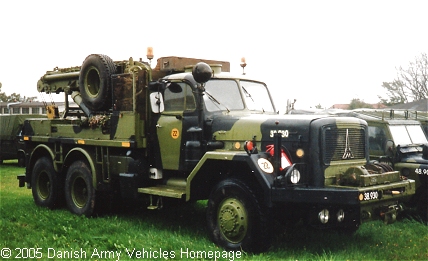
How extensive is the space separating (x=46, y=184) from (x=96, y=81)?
255cm

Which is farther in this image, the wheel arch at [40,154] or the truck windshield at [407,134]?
the wheel arch at [40,154]

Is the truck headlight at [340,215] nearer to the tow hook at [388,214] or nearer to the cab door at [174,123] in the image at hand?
the tow hook at [388,214]

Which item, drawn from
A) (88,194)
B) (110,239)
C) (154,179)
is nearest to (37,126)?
(88,194)

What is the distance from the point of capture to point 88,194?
10.1 meters

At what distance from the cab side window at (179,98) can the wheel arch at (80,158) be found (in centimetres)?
189

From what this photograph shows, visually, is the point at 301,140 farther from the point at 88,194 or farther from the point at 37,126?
the point at 37,126

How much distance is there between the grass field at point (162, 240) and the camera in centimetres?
725

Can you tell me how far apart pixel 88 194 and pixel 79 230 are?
56.0 inches

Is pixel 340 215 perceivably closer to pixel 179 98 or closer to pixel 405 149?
pixel 179 98

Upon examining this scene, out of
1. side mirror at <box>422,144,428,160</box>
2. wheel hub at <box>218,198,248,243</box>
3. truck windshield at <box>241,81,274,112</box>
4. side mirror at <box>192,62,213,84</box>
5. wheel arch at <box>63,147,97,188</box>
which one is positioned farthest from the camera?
side mirror at <box>422,144,428,160</box>

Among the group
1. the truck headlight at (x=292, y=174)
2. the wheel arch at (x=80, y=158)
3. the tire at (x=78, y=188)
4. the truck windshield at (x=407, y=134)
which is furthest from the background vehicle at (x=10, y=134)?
the truck headlight at (x=292, y=174)

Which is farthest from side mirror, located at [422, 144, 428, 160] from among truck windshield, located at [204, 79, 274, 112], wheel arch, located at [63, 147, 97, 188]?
wheel arch, located at [63, 147, 97, 188]

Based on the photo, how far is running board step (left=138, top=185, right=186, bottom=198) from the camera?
27.5 feet

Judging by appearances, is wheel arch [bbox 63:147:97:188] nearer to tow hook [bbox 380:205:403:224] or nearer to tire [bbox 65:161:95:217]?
tire [bbox 65:161:95:217]
